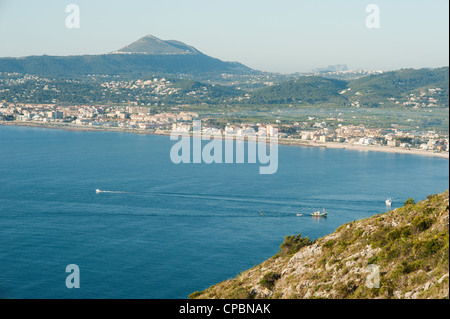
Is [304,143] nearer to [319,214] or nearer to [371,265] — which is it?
[319,214]

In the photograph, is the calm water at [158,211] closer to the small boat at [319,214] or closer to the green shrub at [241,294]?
the small boat at [319,214]

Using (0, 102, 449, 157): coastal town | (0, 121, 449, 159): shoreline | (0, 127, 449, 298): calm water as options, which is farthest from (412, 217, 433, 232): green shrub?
(0, 102, 449, 157): coastal town

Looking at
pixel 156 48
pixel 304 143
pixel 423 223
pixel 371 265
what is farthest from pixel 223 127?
pixel 156 48

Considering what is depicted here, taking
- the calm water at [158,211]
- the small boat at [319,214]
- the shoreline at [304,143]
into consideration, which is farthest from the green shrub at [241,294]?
the shoreline at [304,143]
